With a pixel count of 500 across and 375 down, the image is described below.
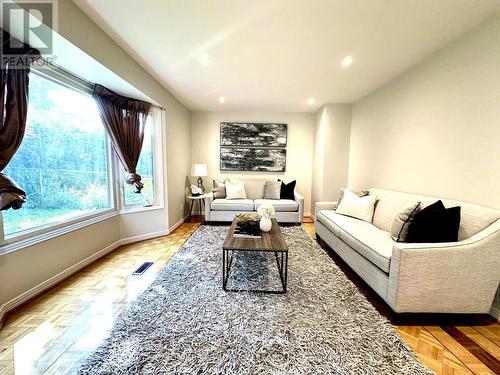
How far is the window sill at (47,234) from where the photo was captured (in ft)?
5.33

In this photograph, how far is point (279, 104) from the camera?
161 inches

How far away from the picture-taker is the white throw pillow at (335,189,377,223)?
2.71 meters

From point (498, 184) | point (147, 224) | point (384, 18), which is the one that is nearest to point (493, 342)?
point (498, 184)

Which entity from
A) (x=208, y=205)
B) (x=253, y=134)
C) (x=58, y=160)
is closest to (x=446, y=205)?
(x=208, y=205)

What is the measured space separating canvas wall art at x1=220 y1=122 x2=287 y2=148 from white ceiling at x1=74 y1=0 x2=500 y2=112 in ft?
5.18

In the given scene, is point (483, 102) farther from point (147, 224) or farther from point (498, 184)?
point (147, 224)

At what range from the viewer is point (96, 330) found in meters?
1.43

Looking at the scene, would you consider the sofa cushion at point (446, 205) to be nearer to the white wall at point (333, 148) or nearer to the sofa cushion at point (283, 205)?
the white wall at point (333, 148)

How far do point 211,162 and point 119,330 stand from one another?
3770 millimetres

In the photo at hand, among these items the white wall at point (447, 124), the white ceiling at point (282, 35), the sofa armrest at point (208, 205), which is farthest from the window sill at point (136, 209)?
the white wall at point (447, 124)

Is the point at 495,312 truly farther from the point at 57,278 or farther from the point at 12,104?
the point at 12,104

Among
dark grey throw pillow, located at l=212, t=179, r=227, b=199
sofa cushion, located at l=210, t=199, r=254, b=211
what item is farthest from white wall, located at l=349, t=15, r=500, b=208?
dark grey throw pillow, located at l=212, t=179, r=227, b=199

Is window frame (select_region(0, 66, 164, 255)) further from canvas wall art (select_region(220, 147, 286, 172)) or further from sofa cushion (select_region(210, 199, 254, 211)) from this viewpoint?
canvas wall art (select_region(220, 147, 286, 172))

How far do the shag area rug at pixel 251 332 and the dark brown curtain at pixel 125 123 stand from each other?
166 centimetres
